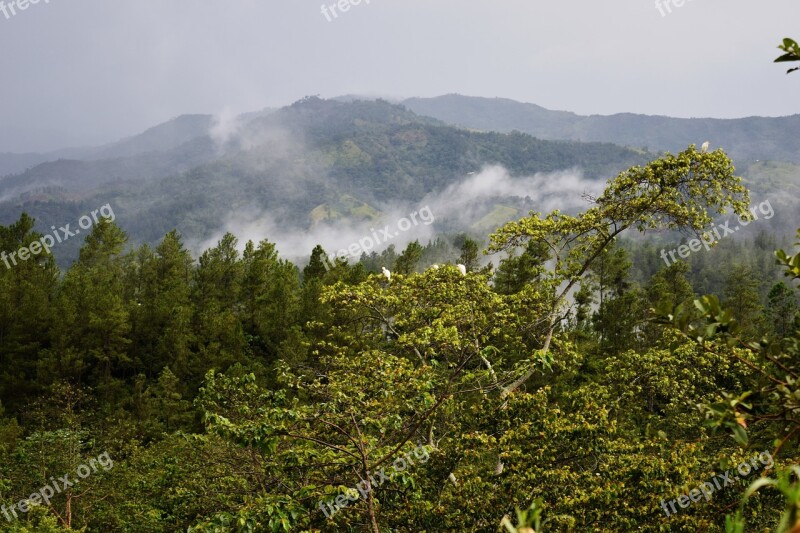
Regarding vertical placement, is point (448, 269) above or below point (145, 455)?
above

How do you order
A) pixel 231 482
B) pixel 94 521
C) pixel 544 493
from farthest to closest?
pixel 94 521
pixel 231 482
pixel 544 493

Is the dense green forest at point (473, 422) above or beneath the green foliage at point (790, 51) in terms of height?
beneath

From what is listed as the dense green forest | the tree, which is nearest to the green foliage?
the dense green forest

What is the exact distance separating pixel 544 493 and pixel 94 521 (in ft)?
47.8

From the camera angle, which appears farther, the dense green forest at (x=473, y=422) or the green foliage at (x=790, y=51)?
the dense green forest at (x=473, y=422)

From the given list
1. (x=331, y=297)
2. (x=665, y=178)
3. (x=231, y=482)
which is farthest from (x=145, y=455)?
(x=665, y=178)

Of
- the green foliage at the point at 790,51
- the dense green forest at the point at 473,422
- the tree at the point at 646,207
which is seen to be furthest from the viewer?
the tree at the point at 646,207

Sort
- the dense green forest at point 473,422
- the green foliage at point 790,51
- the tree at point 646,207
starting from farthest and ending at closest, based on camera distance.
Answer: the tree at point 646,207 < the dense green forest at point 473,422 < the green foliage at point 790,51

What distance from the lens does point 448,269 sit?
14.6 meters

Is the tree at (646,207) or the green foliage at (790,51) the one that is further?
the tree at (646,207)

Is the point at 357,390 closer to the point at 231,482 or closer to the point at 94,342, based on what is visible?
the point at 231,482

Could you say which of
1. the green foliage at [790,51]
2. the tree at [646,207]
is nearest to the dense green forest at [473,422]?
the tree at [646,207]

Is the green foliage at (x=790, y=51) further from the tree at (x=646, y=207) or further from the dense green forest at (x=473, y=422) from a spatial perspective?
the tree at (x=646, y=207)

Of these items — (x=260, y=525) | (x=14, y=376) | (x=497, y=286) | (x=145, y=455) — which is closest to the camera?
(x=260, y=525)
